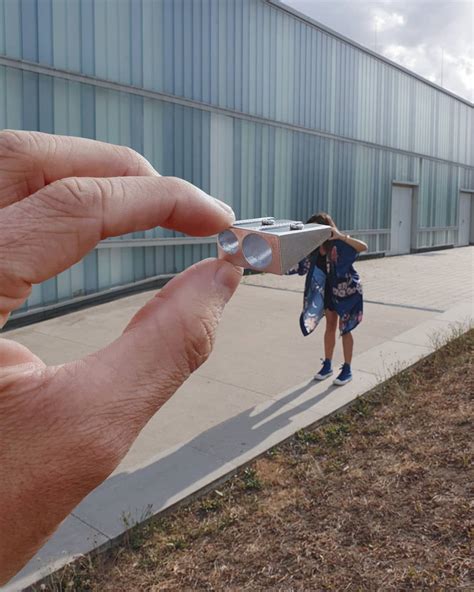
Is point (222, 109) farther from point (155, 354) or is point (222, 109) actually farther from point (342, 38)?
point (155, 354)

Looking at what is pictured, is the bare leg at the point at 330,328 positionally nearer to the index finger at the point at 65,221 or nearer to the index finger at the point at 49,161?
the index finger at the point at 49,161

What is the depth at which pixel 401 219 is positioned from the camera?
19547mm

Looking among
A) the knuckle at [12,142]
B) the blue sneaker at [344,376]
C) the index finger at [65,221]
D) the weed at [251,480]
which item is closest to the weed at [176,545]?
the weed at [251,480]

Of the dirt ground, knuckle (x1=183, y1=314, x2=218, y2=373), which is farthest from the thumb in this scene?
the dirt ground

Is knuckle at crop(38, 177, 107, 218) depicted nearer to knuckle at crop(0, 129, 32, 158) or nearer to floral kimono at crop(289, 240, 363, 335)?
knuckle at crop(0, 129, 32, 158)

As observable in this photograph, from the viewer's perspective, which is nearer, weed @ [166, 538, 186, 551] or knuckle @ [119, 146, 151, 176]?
knuckle @ [119, 146, 151, 176]

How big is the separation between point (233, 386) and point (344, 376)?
1071 millimetres

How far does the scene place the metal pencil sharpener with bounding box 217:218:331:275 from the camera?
3.92 ft

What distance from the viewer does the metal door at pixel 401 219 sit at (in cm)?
1903

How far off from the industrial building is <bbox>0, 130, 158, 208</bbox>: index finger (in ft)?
23.5

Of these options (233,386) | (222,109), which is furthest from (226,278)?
(222,109)

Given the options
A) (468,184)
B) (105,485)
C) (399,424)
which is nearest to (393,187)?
(468,184)

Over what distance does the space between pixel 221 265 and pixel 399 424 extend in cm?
344

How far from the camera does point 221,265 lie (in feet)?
3.96
